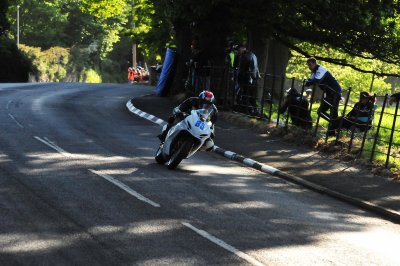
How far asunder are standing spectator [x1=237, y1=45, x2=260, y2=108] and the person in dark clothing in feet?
7.90

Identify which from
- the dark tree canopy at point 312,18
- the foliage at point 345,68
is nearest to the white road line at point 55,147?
the dark tree canopy at point 312,18

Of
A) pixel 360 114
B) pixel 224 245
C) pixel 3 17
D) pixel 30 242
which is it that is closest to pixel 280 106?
pixel 360 114

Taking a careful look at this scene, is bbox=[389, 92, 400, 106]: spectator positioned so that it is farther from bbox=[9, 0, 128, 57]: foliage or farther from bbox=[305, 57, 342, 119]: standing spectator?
bbox=[9, 0, 128, 57]: foliage

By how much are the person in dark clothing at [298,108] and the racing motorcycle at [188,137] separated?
5.51 m

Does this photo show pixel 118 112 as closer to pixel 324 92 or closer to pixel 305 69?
pixel 324 92

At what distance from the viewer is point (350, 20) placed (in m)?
22.3

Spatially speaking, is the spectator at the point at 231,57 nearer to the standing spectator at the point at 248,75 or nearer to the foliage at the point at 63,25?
the standing spectator at the point at 248,75

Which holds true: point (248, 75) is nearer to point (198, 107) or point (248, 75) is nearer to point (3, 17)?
point (198, 107)

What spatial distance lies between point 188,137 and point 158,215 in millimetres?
3722

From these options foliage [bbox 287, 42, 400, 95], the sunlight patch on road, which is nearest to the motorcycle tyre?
the sunlight patch on road

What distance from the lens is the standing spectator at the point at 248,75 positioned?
1973cm

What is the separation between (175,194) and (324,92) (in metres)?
7.94

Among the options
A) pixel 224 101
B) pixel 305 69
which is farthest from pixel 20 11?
pixel 224 101

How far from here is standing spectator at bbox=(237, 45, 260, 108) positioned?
64.7 ft
